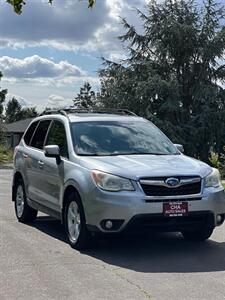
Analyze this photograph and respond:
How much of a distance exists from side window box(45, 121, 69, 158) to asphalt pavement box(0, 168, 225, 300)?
130 centimetres

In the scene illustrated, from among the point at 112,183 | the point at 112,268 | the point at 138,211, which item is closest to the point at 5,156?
the point at 112,183

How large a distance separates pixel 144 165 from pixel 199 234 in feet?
4.83

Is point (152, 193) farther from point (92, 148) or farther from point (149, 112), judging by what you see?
point (149, 112)

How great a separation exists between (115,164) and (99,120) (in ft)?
5.08

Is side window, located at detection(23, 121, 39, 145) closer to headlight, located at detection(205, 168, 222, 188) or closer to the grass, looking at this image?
headlight, located at detection(205, 168, 222, 188)

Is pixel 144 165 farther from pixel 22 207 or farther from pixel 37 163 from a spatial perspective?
pixel 22 207

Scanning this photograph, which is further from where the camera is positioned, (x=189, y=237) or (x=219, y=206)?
(x=189, y=237)

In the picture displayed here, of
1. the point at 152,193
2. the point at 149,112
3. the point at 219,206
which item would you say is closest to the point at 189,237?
the point at 219,206

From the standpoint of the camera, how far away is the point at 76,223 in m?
7.59

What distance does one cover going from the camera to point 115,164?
7387mm

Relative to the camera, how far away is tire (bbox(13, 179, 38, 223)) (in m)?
9.84

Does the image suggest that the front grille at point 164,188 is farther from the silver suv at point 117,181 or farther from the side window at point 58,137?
the side window at point 58,137

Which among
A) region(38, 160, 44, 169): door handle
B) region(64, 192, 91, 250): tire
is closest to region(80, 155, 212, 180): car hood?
region(64, 192, 91, 250): tire

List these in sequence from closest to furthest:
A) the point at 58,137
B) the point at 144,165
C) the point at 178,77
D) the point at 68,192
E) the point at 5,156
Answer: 1. the point at 144,165
2. the point at 68,192
3. the point at 58,137
4. the point at 178,77
5. the point at 5,156
